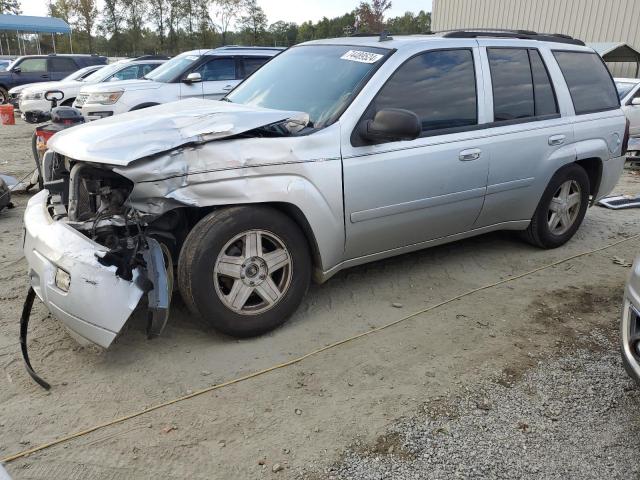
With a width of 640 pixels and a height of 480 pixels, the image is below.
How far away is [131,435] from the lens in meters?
2.63

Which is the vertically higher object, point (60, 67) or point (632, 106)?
point (60, 67)

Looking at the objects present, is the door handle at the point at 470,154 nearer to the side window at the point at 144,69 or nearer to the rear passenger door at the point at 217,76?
the rear passenger door at the point at 217,76

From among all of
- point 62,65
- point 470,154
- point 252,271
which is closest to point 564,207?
point 470,154

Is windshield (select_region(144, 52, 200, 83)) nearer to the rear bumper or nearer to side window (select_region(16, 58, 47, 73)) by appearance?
the rear bumper

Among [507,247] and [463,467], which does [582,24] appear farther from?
[463,467]

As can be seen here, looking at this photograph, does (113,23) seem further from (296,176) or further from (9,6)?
(296,176)

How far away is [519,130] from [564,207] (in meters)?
1.09

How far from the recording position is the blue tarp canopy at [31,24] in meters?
37.5

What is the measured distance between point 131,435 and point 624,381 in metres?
2.65

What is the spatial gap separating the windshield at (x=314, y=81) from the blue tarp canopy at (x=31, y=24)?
132 ft

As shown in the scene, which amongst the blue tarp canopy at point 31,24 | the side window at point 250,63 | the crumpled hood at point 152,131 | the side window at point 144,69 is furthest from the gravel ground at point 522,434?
the blue tarp canopy at point 31,24

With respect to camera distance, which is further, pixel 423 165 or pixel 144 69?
pixel 144 69

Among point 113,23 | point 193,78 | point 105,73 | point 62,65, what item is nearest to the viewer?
point 193,78

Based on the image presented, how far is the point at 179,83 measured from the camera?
10.1m
